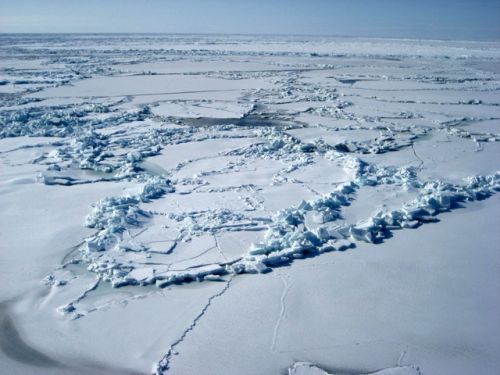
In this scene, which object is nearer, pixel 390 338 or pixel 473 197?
pixel 390 338

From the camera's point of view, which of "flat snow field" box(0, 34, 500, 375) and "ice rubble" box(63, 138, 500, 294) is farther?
"ice rubble" box(63, 138, 500, 294)

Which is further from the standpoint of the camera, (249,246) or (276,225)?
(276,225)

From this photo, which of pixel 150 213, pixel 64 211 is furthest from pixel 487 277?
pixel 64 211

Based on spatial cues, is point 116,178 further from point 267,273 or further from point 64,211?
point 267,273

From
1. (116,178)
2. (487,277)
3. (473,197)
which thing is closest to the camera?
(487,277)

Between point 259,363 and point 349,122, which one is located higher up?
point 349,122

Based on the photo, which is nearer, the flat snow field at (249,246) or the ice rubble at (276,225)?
the flat snow field at (249,246)

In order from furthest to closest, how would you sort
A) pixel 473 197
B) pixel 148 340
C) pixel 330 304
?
1. pixel 473 197
2. pixel 330 304
3. pixel 148 340

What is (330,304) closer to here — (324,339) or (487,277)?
(324,339)
